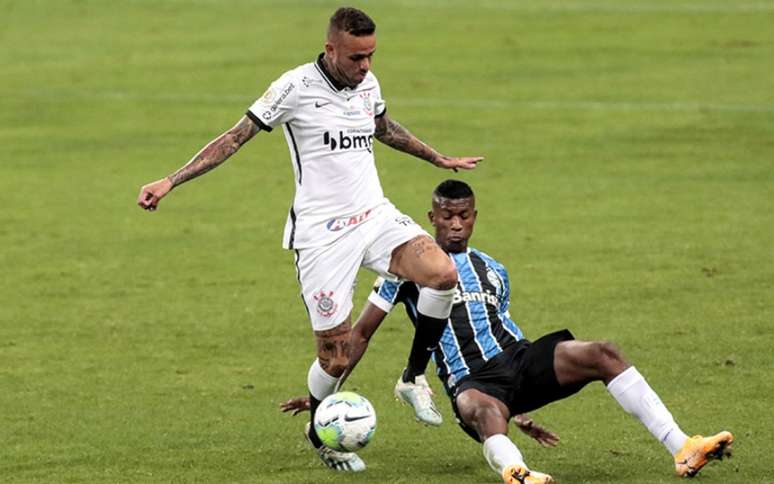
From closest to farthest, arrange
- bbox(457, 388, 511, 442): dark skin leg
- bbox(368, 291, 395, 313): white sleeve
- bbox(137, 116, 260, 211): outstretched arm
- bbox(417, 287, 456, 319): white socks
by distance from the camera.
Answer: bbox(457, 388, 511, 442): dark skin leg, bbox(137, 116, 260, 211): outstretched arm, bbox(417, 287, 456, 319): white socks, bbox(368, 291, 395, 313): white sleeve

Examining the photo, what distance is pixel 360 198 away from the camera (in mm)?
10242

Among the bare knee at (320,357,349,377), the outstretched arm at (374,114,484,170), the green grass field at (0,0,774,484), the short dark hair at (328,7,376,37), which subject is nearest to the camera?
the short dark hair at (328,7,376,37)

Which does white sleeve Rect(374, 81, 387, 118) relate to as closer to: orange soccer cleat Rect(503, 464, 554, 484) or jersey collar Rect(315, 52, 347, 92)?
jersey collar Rect(315, 52, 347, 92)

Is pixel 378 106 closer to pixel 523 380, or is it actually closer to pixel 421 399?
pixel 421 399

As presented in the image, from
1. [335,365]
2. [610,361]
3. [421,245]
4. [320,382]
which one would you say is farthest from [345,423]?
[610,361]

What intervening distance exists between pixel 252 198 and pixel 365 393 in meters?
8.51

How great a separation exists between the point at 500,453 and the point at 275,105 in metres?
2.52

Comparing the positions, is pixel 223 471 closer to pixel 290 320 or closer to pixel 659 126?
pixel 290 320

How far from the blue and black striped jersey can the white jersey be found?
2.09 ft

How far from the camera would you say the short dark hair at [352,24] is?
9969mm

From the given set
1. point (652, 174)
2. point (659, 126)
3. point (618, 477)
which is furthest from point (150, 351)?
point (659, 126)

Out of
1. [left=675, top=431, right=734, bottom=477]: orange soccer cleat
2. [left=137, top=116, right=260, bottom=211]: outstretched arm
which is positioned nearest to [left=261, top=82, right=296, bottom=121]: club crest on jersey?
[left=137, top=116, right=260, bottom=211]: outstretched arm

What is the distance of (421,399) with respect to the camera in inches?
402

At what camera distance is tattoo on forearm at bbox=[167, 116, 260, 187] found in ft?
32.4
